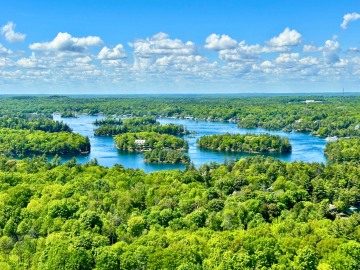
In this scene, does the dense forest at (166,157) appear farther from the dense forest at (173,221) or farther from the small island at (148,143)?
the dense forest at (173,221)

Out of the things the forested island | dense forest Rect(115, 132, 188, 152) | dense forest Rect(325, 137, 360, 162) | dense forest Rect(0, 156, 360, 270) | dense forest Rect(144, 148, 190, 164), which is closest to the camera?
dense forest Rect(0, 156, 360, 270)

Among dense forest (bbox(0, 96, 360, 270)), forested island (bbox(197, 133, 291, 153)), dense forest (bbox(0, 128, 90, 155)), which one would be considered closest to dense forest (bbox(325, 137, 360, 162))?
forested island (bbox(197, 133, 291, 153))

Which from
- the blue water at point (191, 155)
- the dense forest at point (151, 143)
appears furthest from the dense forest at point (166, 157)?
the dense forest at point (151, 143)

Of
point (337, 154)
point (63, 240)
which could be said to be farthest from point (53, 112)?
point (63, 240)

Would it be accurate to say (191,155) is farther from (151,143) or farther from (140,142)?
(140,142)

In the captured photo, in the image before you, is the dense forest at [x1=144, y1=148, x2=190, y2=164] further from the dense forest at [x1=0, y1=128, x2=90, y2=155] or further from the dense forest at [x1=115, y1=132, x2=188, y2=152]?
the dense forest at [x1=0, y1=128, x2=90, y2=155]

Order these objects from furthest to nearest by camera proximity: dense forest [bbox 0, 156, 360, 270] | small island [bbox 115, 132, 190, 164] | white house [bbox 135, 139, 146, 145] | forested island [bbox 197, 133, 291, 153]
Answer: white house [bbox 135, 139, 146, 145] → small island [bbox 115, 132, 190, 164] → forested island [bbox 197, 133, 291, 153] → dense forest [bbox 0, 156, 360, 270]
